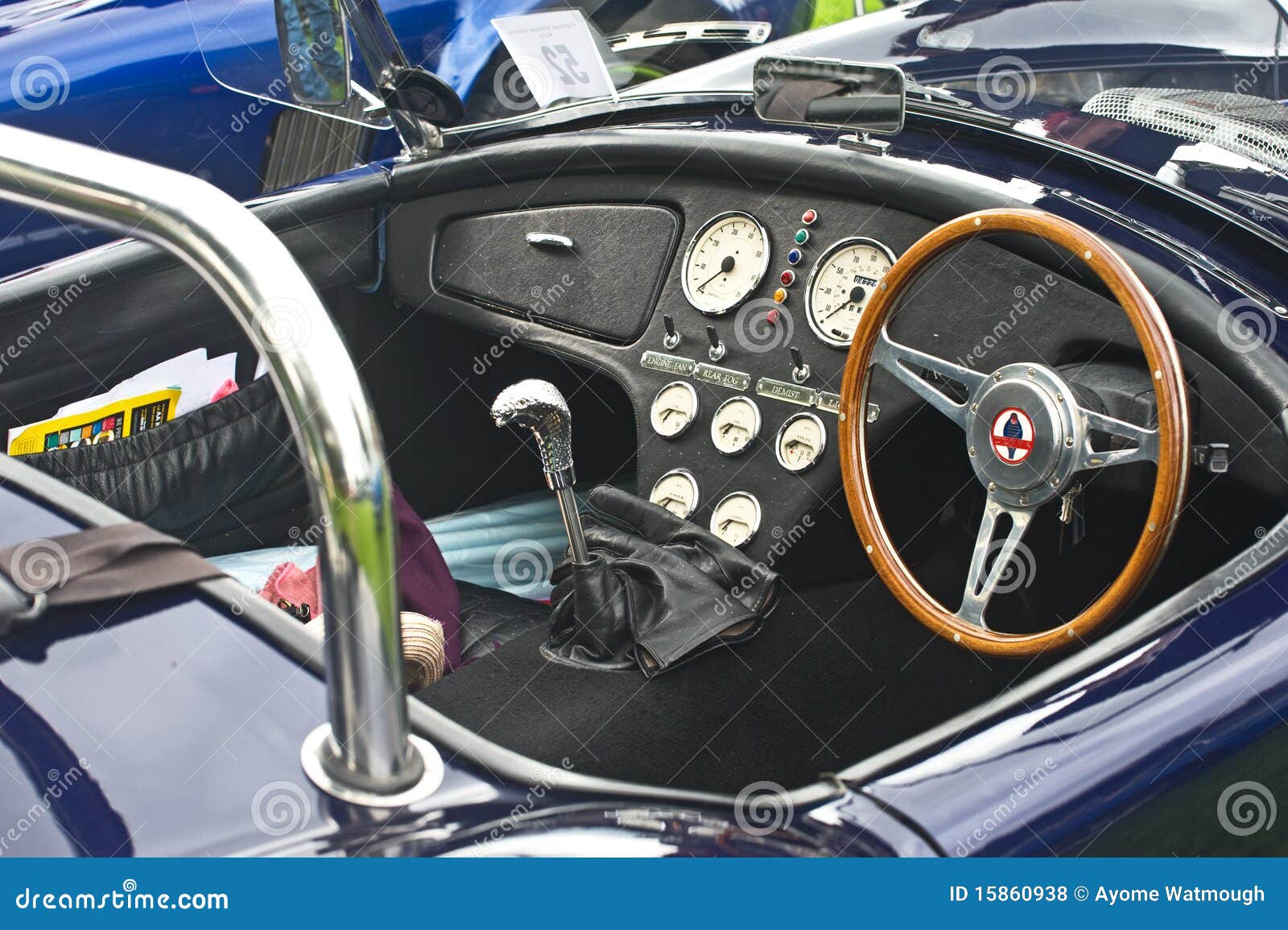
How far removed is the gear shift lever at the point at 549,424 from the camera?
1571mm

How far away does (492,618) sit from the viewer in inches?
79.9

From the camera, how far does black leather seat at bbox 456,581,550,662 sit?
1.95 meters

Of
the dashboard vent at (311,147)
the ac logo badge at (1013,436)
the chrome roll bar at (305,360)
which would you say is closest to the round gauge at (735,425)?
the ac logo badge at (1013,436)

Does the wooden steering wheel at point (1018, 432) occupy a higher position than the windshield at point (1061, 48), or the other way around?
the windshield at point (1061, 48)

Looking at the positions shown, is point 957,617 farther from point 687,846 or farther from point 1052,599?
point 687,846

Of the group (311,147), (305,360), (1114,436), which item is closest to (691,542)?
(1114,436)

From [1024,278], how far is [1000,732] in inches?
28.8

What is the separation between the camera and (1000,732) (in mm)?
1128

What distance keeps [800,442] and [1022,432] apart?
460mm

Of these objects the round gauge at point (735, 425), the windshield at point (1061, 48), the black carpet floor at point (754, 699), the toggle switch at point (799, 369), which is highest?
the windshield at point (1061, 48)

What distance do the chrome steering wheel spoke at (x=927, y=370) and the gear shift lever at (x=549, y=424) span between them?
16.6 inches

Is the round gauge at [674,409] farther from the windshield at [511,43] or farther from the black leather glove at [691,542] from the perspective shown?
the windshield at [511,43]

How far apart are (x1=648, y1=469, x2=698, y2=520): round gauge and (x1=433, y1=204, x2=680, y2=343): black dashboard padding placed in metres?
0.26

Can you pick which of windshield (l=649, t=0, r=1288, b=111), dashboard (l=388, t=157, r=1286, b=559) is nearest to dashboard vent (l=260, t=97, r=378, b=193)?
dashboard (l=388, t=157, r=1286, b=559)
